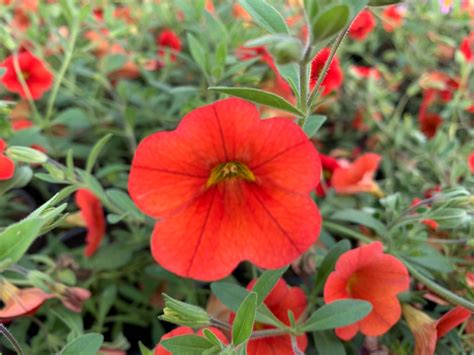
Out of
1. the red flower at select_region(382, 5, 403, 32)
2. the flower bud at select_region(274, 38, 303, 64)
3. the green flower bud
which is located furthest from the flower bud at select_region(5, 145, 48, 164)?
the red flower at select_region(382, 5, 403, 32)

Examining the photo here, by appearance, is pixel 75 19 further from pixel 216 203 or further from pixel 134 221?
pixel 216 203

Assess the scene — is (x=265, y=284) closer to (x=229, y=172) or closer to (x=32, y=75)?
(x=229, y=172)

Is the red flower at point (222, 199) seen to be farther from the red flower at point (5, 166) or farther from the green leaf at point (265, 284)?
the red flower at point (5, 166)

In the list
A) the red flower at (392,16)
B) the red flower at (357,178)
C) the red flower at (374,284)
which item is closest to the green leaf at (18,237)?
the red flower at (374,284)

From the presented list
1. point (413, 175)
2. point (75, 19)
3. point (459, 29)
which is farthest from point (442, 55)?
point (75, 19)

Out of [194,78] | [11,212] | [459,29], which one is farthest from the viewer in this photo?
[459,29]

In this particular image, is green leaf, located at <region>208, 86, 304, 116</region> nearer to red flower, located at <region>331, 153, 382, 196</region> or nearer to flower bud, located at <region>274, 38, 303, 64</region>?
flower bud, located at <region>274, 38, 303, 64</region>
